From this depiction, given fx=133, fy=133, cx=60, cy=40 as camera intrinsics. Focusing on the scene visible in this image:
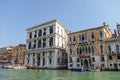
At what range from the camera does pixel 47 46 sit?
4425cm

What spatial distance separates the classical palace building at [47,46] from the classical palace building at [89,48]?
6360mm

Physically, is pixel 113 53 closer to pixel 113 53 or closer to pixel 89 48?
pixel 113 53

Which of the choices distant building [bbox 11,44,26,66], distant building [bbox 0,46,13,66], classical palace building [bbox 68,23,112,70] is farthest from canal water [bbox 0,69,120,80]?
distant building [bbox 0,46,13,66]

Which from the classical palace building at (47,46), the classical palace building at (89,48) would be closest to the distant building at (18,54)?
the classical palace building at (47,46)

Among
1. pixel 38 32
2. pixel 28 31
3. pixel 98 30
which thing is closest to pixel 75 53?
pixel 98 30

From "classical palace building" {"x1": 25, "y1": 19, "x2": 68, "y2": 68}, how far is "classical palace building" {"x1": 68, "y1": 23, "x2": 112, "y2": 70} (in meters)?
6.36

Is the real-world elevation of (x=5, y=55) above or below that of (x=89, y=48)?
below

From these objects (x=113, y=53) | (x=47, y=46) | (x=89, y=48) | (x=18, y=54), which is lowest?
(x=113, y=53)

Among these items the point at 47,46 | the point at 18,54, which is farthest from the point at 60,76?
the point at 18,54

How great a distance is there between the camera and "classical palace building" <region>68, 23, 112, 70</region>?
3222cm

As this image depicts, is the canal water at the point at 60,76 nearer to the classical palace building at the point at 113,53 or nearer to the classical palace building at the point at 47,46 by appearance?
the classical palace building at the point at 113,53

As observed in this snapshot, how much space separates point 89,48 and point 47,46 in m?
15.5

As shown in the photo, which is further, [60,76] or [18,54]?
[18,54]

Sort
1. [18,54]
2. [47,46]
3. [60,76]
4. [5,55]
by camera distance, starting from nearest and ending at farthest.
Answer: [60,76] < [47,46] < [18,54] < [5,55]
